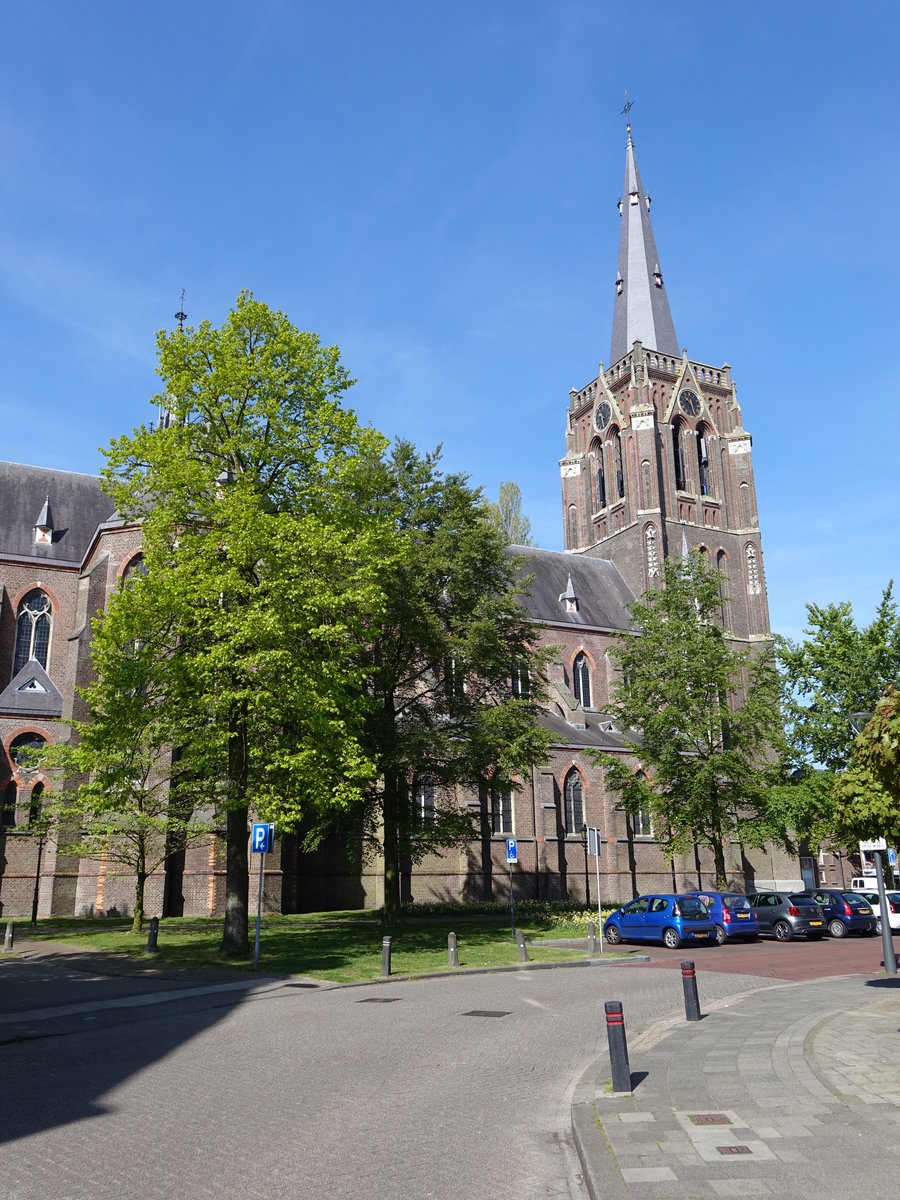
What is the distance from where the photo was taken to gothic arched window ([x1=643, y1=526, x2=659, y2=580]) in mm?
49809

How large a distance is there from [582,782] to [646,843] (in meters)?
4.05

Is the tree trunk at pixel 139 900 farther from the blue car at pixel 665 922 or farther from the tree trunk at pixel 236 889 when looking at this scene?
the blue car at pixel 665 922

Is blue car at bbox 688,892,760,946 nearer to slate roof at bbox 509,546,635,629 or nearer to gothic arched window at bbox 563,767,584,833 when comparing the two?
gothic arched window at bbox 563,767,584,833

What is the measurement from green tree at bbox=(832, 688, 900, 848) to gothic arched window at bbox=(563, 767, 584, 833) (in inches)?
1146

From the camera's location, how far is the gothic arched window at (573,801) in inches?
1612

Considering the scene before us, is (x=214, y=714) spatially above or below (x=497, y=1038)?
above

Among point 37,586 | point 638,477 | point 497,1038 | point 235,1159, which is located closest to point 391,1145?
point 235,1159

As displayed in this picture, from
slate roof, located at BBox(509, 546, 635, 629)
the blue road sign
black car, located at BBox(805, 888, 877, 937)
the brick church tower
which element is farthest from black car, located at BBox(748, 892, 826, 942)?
the brick church tower

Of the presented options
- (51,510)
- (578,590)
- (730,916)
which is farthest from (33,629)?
(730,916)

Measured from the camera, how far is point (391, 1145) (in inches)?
255

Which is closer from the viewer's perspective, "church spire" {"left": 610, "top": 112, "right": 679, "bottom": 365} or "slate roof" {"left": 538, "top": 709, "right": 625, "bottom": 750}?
"slate roof" {"left": 538, "top": 709, "right": 625, "bottom": 750}

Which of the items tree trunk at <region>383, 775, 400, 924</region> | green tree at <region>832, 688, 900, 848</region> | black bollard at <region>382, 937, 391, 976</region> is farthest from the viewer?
tree trunk at <region>383, 775, 400, 924</region>

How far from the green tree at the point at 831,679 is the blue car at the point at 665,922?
39.4 feet

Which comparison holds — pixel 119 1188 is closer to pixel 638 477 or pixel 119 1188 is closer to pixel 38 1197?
pixel 38 1197
